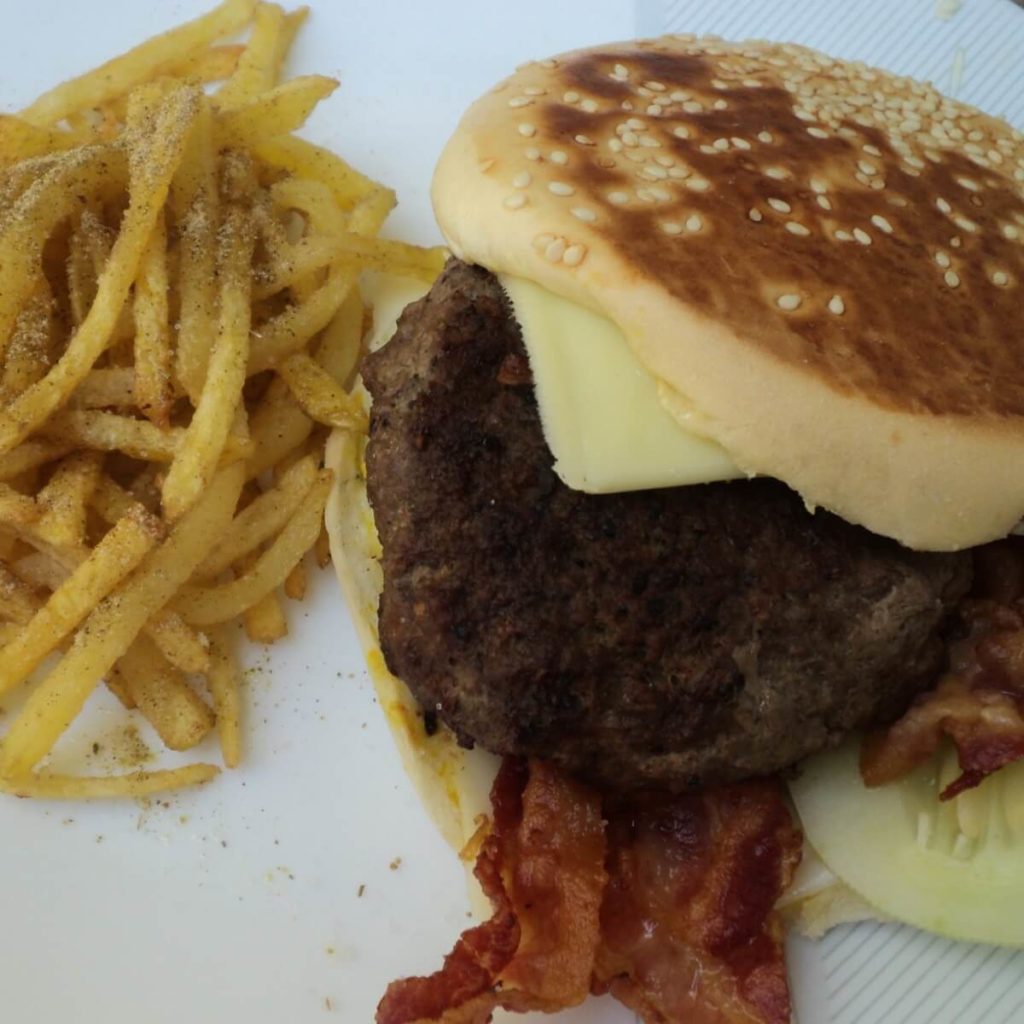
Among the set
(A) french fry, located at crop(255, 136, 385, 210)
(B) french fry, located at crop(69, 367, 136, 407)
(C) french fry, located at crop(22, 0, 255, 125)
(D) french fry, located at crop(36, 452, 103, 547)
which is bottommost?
(D) french fry, located at crop(36, 452, 103, 547)

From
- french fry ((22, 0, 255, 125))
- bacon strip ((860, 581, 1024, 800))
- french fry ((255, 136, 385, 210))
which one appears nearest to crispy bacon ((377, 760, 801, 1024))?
bacon strip ((860, 581, 1024, 800))

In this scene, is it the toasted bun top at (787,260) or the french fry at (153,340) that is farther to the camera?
the french fry at (153,340)

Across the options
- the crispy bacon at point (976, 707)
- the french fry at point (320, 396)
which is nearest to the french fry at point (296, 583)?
the french fry at point (320, 396)

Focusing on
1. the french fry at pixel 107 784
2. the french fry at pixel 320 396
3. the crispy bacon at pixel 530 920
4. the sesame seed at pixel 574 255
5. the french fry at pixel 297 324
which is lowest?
the crispy bacon at pixel 530 920

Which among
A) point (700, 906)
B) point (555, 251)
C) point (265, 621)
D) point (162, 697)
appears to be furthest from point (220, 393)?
point (700, 906)

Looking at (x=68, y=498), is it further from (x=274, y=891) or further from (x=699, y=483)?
(x=699, y=483)

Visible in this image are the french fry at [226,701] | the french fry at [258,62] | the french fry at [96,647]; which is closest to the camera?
the french fry at [96,647]

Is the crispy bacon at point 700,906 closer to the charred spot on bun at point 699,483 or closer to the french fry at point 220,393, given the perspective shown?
the charred spot on bun at point 699,483

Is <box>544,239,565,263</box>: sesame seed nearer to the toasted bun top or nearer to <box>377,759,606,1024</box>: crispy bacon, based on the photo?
the toasted bun top

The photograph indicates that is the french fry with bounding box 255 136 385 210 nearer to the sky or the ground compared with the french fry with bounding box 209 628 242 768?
nearer to the sky
